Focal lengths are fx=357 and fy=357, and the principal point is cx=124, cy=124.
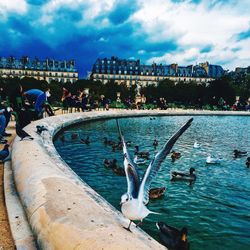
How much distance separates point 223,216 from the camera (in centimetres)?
761

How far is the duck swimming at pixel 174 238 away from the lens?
5.29 meters

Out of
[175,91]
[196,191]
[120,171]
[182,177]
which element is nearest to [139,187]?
[196,191]

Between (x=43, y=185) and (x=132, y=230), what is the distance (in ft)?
6.05

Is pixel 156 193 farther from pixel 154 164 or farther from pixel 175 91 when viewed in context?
pixel 175 91

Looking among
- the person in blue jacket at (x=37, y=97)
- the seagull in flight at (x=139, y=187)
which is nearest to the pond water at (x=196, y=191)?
the seagull in flight at (x=139, y=187)

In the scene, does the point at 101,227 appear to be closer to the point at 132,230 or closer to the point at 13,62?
the point at 132,230

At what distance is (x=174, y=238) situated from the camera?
541 centimetres

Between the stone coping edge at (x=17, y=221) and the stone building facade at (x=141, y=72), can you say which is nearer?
the stone coping edge at (x=17, y=221)

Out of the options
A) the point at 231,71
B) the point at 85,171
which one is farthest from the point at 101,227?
the point at 231,71

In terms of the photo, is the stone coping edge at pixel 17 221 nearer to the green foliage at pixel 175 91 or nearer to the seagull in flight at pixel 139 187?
the seagull in flight at pixel 139 187

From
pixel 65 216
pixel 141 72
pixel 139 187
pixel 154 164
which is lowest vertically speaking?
pixel 65 216

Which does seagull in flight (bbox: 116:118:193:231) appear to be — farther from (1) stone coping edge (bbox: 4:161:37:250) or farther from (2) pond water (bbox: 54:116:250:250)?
(2) pond water (bbox: 54:116:250:250)

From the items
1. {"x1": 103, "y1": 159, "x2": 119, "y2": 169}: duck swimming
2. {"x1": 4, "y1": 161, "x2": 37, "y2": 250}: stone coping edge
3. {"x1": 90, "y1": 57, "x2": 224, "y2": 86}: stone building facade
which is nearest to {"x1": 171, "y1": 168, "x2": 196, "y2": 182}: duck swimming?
{"x1": 103, "y1": 159, "x2": 119, "y2": 169}: duck swimming

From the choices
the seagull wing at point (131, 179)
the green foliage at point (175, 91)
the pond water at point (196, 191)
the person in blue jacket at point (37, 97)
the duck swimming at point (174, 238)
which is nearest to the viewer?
the seagull wing at point (131, 179)
